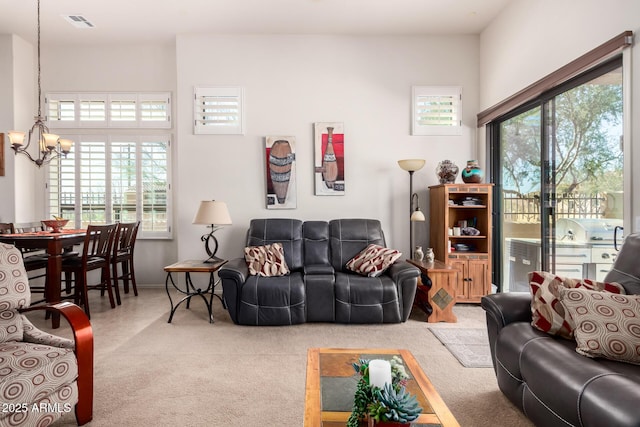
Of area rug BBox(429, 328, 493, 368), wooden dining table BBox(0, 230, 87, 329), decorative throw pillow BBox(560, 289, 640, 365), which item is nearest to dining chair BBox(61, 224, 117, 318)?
wooden dining table BBox(0, 230, 87, 329)

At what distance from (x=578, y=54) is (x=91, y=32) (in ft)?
17.7

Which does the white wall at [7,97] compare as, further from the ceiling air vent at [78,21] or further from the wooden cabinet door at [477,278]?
the wooden cabinet door at [477,278]

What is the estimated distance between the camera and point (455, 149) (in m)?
4.73

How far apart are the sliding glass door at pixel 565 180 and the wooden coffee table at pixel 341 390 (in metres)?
2.13

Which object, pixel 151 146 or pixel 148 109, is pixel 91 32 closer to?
pixel 148 109

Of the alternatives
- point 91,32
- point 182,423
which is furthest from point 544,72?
point 91,32

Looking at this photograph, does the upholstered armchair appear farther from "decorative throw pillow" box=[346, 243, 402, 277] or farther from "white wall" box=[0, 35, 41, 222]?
"white wall" box=[0, 35, 41, 222]

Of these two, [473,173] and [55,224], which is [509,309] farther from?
[55,224]

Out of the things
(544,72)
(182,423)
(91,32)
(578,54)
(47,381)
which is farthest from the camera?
(91,32)

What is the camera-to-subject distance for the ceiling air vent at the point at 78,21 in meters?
4.22

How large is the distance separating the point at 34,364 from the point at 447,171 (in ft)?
13.3

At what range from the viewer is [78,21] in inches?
170

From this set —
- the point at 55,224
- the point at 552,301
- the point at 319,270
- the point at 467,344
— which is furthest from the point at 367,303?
the point at 55,224

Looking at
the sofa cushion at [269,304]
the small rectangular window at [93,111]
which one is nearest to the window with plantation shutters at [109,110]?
the small rectangular window at [93,111]
